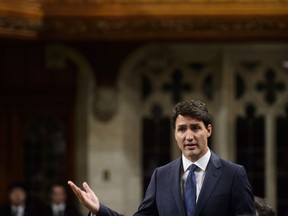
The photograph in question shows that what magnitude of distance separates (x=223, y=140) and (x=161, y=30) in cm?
168

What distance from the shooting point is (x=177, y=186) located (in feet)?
15.0

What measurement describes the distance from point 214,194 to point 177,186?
18 cm

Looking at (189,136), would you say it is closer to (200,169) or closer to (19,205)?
(200,169)

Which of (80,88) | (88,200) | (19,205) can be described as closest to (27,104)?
(80,88)

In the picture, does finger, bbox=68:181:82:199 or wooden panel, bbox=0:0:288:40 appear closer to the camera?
finger, bbox=68:181:82:199

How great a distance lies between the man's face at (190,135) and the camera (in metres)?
4.41

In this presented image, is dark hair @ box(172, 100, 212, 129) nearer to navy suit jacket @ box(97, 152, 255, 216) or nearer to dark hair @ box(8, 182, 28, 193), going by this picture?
navy suit jacket @ box(97, 152, 255, 216)

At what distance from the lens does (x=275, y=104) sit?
11633 mm

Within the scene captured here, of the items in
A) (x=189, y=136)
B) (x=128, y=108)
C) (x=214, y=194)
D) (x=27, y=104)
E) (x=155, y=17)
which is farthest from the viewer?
(x=27, y=104)

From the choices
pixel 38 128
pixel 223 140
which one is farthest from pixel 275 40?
pixel 38 128

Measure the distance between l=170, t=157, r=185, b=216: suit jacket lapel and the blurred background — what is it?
6697 mm

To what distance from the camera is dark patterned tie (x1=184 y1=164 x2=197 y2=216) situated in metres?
4.50

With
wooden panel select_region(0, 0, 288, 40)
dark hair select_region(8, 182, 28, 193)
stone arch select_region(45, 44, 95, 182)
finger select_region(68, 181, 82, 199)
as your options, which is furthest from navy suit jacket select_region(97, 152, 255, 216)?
stone arch select_region(45, 44, 95, 182)

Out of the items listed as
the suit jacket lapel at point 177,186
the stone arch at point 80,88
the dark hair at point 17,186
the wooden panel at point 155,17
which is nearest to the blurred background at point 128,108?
the stone arch at point 80,88
